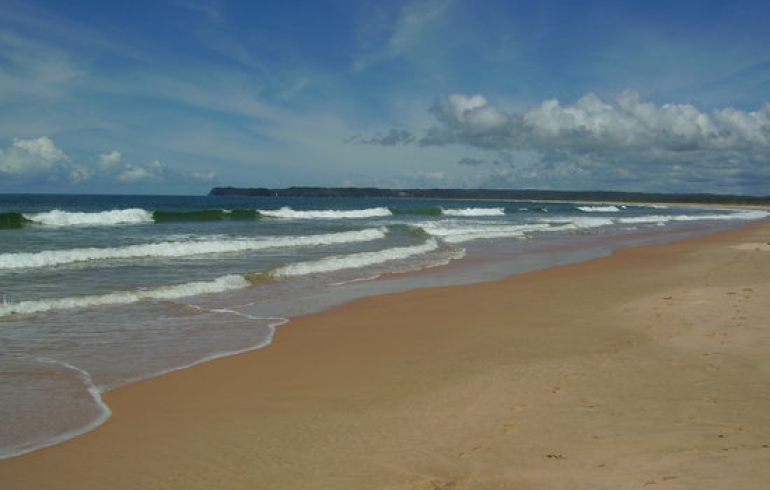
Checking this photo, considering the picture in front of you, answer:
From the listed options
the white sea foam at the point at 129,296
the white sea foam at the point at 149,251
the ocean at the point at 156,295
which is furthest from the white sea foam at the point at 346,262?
the white sea foam at the point at 149,251

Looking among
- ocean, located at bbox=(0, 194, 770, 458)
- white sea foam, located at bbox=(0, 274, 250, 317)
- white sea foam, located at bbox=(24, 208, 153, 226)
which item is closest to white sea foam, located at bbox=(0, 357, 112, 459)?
ocean, located at bbox=(0, 194, 770, 458)

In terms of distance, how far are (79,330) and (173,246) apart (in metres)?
11.9

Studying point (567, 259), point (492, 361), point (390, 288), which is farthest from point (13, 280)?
point (567, 259)

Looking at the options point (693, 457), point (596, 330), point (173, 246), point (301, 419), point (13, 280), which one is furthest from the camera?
point (173, 246)

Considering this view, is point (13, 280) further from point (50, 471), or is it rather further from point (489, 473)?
point (489, 473)

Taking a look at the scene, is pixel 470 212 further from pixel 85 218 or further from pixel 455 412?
pixel 455 412

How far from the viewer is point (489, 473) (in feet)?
13.5

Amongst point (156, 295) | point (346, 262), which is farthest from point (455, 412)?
point (346, 262)

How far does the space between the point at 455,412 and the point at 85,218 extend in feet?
127

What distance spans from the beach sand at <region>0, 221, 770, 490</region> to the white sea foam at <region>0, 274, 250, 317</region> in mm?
3731

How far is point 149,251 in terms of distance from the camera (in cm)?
1991

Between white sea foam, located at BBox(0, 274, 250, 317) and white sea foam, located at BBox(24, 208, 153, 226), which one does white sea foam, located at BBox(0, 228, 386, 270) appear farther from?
white sea foam, located at BBox(24, 208, 153, 226)

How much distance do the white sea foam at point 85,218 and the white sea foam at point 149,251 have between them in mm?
18353

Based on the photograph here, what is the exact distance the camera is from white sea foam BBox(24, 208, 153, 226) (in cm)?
3734
